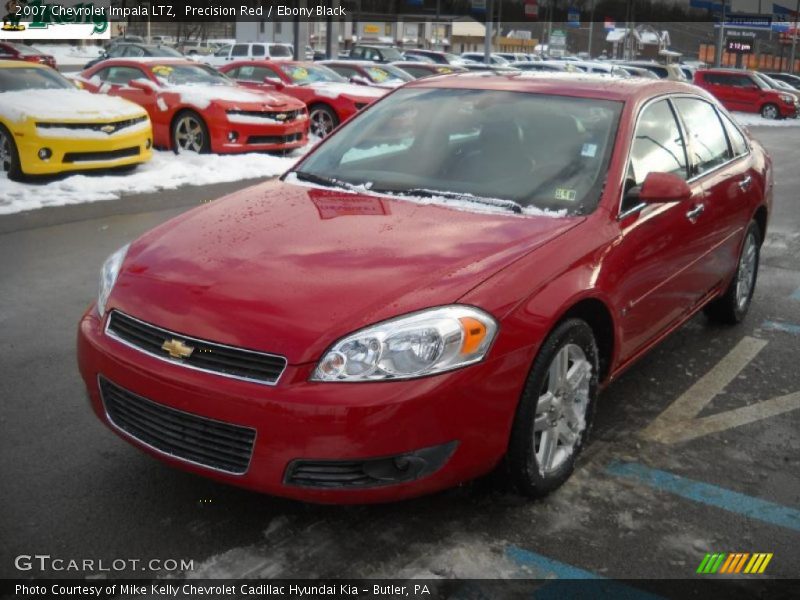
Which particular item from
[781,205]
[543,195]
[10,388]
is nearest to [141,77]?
[781,205]

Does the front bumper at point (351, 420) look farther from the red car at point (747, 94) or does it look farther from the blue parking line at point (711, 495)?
the red car at point (747, 94)

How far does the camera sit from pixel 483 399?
9.60 feet

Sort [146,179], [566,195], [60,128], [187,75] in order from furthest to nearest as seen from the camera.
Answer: [187,75] < [146,179] < [60,128] < [566,195]

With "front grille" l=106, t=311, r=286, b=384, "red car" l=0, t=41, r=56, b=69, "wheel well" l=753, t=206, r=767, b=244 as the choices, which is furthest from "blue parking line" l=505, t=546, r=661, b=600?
"red car" l=0, t=41, r=56, b=69

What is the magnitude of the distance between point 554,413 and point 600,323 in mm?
536

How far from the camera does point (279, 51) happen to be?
3591 cm

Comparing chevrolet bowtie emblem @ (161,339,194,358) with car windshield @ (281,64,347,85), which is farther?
car windshield @ (281,64,347,85)

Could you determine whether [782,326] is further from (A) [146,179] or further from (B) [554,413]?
(A) [146,179]

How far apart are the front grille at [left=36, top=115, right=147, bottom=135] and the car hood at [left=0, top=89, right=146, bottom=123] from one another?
0.17 feet

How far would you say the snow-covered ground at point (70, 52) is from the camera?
55.3 m

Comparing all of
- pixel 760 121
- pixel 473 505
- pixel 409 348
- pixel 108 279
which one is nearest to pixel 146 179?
pixel 108 279

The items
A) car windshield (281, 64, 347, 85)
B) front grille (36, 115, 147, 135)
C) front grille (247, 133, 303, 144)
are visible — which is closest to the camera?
front grille (36, 115, 147, 135)

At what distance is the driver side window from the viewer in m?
4.04

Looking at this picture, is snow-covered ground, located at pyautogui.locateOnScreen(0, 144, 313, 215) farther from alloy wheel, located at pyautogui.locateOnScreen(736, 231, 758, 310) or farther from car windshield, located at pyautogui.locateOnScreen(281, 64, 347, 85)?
alloy wheel, located at pyautogui.locateOnScreen(736, 231, 758, 310)
